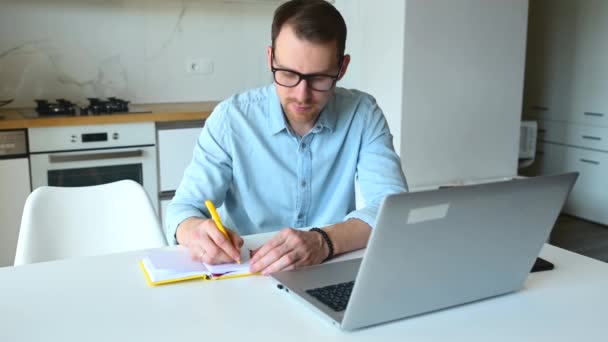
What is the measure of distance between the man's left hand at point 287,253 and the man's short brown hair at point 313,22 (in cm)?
46

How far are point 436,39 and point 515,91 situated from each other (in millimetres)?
629

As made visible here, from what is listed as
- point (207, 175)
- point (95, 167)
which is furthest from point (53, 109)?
point (207, 175)

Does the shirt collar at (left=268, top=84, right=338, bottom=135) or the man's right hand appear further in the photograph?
the shirt collar at (left=268, top=84, right=338, bottom=135)

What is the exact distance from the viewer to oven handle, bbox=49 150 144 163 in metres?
2.89

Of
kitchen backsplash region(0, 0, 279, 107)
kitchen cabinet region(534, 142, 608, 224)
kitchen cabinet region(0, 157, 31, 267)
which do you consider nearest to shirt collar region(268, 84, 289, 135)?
kitchen cabinet region(0, 157, 31, 267)

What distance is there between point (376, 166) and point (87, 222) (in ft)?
2.53

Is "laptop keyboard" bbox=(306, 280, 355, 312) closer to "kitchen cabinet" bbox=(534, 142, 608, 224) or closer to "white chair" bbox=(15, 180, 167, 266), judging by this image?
"white chair" bbox=(15, 180, 167, 266)

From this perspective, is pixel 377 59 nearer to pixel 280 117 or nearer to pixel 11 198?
pixel 280 117

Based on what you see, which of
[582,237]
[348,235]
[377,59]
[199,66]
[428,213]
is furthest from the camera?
[582,237]

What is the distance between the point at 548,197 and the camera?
997 mm

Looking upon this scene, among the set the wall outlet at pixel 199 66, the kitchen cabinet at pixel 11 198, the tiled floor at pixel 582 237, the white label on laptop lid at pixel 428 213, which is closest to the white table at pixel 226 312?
the white label on laptop lid at pixel 428 213

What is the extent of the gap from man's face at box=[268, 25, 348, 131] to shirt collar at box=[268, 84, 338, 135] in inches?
5.1

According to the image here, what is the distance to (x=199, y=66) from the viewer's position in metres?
3.68

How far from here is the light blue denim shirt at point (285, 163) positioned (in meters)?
1.61
